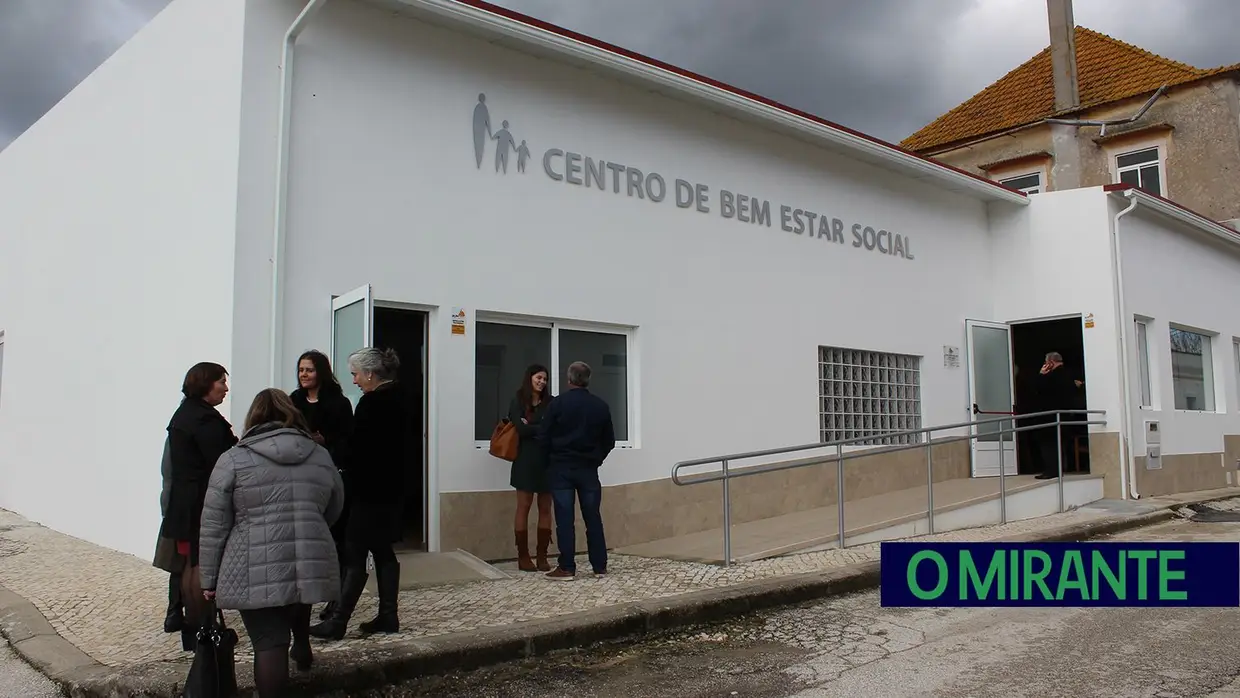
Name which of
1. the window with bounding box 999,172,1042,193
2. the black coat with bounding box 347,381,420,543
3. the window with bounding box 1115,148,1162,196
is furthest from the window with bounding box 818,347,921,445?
the window with bounding box 1115,148,1162,196

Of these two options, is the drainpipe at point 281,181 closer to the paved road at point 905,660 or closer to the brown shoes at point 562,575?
the brown shoes at point 562,575

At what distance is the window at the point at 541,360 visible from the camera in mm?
8359

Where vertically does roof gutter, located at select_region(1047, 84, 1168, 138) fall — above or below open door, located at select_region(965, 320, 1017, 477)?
above

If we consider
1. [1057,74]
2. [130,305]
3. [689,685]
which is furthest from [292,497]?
[1057,74]

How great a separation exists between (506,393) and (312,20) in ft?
11.1

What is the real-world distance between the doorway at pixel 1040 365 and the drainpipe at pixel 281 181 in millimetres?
9755

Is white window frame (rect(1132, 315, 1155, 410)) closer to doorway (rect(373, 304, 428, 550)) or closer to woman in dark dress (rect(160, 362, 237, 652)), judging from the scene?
doorway (rect(373, 304, 428, 550))

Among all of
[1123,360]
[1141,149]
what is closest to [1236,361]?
[1141,149]

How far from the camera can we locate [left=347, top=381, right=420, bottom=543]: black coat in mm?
5414

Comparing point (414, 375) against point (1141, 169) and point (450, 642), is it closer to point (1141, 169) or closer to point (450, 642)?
point (450, 642)

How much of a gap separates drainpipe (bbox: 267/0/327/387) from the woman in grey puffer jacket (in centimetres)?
300

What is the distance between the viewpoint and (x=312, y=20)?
7578 millimetres

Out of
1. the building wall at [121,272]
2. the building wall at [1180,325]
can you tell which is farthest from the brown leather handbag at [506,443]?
the building wall at [1180,325]

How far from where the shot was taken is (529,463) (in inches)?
296
